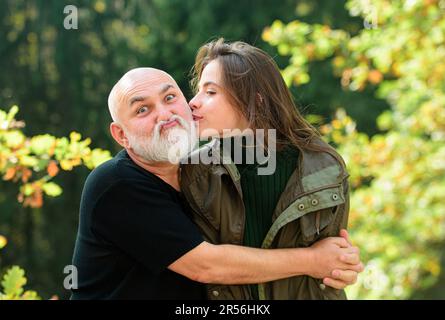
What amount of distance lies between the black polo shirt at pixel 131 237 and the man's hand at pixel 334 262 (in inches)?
15.9

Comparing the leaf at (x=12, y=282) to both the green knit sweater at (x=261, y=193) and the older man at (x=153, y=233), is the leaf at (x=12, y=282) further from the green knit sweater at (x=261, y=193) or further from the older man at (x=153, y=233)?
the green knit sweater at (x=261, y=193)

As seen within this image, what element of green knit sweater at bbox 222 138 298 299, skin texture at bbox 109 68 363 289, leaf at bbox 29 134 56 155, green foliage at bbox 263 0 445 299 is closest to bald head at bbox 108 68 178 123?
skin texture at bbox 109 68 363 289

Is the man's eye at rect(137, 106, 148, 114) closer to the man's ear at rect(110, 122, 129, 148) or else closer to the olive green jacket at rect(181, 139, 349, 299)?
the man's ear at rect(110, 122, 129, 148)

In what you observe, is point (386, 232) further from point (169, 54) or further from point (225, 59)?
point (169, 54)

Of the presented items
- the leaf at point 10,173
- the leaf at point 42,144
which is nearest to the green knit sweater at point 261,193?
the leaf at point 42,144

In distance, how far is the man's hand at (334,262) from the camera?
233 centimetres

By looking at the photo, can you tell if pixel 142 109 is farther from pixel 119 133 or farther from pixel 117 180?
pixel 117 180

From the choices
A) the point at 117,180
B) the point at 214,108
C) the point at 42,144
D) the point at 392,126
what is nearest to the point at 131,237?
the point at 117,180

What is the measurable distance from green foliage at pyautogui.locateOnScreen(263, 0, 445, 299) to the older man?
2387 millimetres

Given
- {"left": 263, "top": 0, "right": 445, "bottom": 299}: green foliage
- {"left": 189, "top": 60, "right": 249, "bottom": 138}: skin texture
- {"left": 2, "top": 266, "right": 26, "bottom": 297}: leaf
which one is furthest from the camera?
{"left": 263, "top": 0, "right": 445, "bottom": 299}: green foliage

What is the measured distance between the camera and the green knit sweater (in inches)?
94.7

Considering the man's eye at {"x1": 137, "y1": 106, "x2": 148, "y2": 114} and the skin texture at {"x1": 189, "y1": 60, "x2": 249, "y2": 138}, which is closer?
the man's eye at {"x1": 137, "y1": 106, "x2": 148, "y2": 114}
